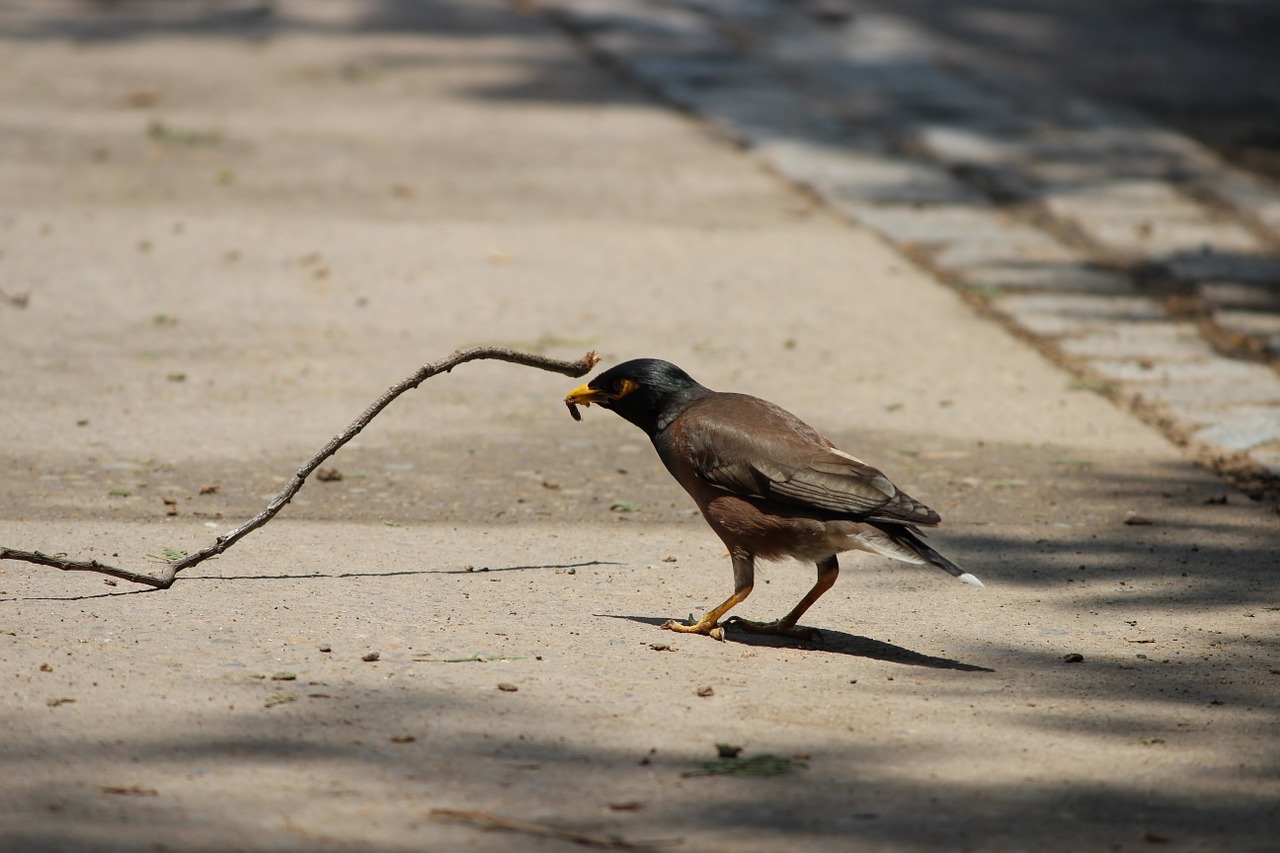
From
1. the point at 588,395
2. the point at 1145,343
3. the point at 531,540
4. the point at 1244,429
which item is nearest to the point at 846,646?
the point at 588,395

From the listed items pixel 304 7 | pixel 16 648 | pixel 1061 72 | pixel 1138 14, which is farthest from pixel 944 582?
pixel 1138 14

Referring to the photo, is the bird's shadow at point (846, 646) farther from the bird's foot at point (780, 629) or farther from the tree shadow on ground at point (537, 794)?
the tree shadow on ground at point (537, 794)

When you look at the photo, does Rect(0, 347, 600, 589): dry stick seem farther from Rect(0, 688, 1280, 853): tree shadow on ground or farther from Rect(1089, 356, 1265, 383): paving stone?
Rect(1089, 356, 1265, 383): paving stone

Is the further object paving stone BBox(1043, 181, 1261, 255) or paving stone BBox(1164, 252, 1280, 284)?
paving stone BBox(1043, 181, 1261, 255)

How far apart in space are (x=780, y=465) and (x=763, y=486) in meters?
0.09

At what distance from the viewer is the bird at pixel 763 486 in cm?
486

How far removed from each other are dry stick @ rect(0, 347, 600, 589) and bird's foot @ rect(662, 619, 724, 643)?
1106 mm

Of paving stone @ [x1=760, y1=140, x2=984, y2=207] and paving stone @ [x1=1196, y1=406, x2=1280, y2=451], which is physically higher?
paving stone @ [x1=760, y1=140, x2=984, y2=207]

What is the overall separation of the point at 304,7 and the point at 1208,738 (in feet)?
51.3

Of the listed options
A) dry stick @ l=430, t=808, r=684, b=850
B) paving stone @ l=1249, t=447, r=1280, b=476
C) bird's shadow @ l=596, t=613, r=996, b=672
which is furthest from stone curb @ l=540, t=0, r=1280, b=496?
dry stick @ l=430, t=808, r=684, b=850

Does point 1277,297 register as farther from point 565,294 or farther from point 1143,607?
point 1143,607

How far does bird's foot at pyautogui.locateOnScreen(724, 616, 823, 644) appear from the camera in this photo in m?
5.13

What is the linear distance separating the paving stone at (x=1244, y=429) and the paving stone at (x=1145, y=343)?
0.87 meters

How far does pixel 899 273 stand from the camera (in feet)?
32.9
